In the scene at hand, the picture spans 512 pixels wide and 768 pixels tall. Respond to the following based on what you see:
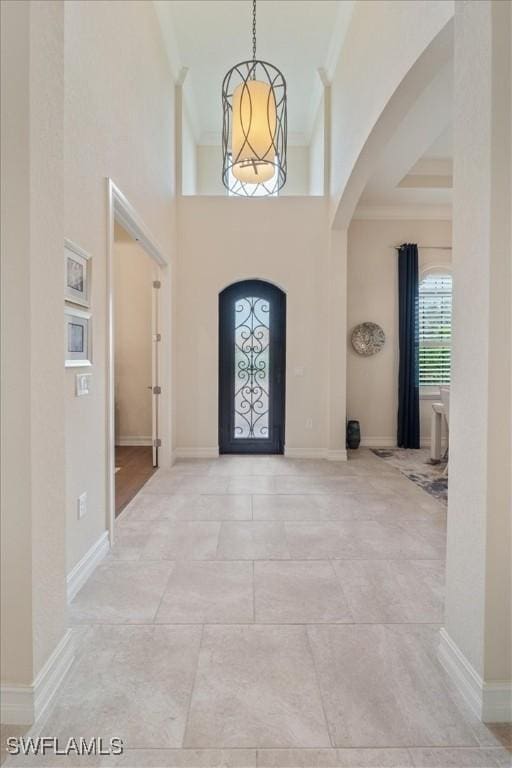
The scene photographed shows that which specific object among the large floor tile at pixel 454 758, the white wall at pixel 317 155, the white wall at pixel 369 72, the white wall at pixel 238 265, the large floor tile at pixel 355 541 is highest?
the white wall at pixel 317 155

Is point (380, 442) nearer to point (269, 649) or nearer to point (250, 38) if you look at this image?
point (269, 649)

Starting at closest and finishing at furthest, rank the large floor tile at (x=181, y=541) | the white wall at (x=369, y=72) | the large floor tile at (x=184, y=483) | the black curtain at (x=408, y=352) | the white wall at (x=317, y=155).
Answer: the white wall at (x=369, y=72)
the large floor tile at (x=181, y=541)
the large floor tile at (x=184, y=483)
the white wall at (x=317, y=155)
the black curtain at (x=408, y=352)

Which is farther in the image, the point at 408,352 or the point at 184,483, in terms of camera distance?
the point at 408,352

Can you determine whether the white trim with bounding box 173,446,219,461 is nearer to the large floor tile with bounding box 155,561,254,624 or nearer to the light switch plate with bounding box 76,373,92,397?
the large floor tile with bounding box 155,561,254,624

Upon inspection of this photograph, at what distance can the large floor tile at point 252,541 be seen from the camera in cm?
273

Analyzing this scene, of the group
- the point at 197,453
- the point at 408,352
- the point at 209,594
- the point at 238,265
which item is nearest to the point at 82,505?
the point at 209,594

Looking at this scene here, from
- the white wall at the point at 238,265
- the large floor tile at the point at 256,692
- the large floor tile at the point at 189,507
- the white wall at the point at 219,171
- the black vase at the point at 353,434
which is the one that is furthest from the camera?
the white wall at the point at 219,171

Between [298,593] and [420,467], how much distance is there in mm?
3416

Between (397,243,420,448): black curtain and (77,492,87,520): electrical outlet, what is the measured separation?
16.7 ft

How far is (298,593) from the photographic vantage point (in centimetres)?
228

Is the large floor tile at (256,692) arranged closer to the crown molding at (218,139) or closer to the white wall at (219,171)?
the white wall at (219,171)

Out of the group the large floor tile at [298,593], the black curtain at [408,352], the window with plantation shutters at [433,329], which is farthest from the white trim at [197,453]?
the window with plantation shutters at [433,329]

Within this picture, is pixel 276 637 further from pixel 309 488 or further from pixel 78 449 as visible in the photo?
pixel 309 488

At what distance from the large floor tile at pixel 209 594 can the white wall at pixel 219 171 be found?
6.23m
